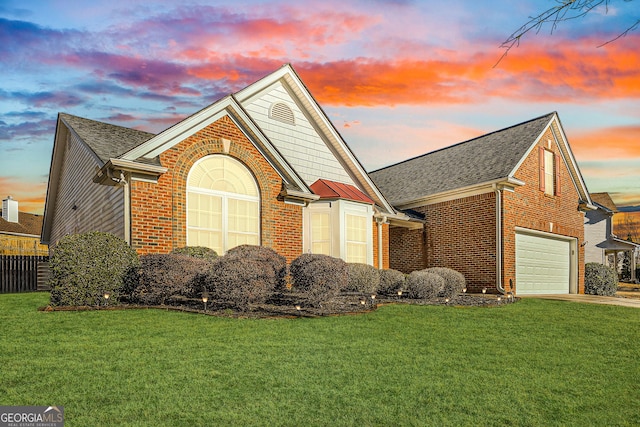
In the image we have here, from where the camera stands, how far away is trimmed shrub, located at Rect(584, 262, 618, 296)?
23469mm

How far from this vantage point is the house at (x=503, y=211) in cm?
1836

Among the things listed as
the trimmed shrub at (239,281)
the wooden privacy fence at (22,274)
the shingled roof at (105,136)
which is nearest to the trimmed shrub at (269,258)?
the trimmed shrub at (239,281)

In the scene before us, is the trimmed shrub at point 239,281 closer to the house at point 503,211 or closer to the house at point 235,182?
the house at point 235,182

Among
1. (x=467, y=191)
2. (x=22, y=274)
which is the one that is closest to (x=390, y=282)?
(x=467, y=191)

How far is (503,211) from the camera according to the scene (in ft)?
59.2

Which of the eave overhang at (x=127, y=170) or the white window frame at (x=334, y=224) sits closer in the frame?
the eave overhang at (x=127, y=170)

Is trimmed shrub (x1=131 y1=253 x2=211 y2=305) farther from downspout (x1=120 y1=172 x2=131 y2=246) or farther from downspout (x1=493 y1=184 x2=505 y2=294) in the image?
downspout (x1=493 y1=184 x2=505 y2=294)

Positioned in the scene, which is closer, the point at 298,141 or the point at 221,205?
the point at 221,205

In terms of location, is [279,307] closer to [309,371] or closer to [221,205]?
[221,205]

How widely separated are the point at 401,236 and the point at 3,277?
55.5 ft

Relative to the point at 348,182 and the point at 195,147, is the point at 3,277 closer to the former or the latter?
the point at 195,147

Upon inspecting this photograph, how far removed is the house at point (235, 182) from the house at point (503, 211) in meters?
1.93

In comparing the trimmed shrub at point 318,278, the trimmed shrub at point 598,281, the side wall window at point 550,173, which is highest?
the side wall window at point 550,173

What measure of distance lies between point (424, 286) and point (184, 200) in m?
7.33
